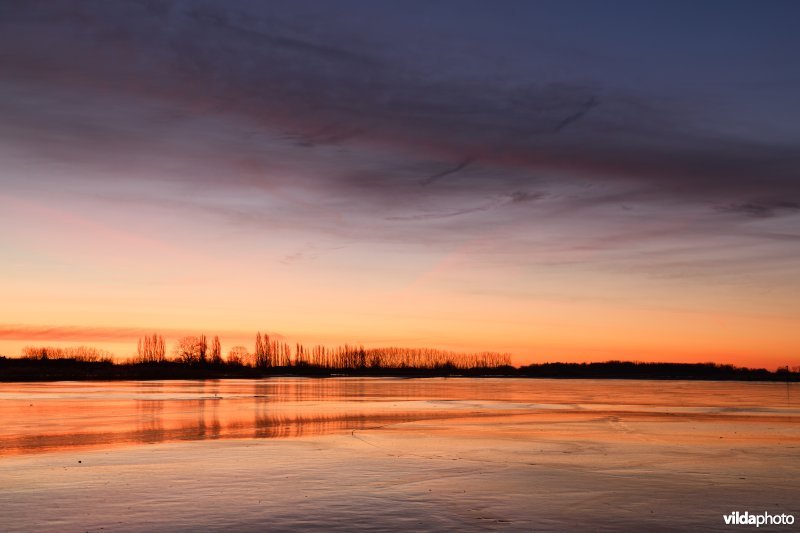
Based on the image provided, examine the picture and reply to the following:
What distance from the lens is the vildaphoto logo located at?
1177 centimetres

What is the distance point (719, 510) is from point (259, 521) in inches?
299

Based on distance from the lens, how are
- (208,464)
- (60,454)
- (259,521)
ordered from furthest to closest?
(60,454)
(208,464)
(259,521)

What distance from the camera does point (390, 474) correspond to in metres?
16.5

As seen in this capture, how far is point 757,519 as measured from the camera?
1204cm

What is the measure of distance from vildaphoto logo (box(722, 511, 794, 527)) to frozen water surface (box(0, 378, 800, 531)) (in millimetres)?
224

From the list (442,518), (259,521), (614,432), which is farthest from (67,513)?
(614,432)

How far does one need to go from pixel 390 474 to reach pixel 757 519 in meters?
7.37

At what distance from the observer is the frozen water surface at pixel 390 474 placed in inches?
477

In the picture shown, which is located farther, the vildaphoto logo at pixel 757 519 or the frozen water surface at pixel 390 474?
the frozen water surface at pixel 390 474

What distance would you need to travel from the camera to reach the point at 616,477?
53.1ft

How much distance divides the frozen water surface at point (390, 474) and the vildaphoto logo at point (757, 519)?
0.22 m

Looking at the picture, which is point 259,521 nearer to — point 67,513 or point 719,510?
point 67,513

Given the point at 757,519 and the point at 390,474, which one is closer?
the point at 757,519

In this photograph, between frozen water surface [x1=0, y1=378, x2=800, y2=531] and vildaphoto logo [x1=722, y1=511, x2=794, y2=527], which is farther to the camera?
frozen water surface [x1=0, y1=378, x2=800, y2=531]
